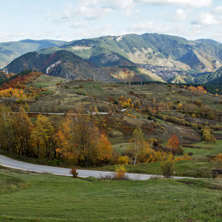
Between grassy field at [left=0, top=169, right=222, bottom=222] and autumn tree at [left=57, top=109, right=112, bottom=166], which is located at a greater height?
grassy field at [left=0, top=169, right=222, bottom=222]

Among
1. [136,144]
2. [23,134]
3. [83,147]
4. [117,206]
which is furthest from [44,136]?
[117,206]

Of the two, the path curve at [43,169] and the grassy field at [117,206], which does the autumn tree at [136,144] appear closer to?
the path curve at [43,169]

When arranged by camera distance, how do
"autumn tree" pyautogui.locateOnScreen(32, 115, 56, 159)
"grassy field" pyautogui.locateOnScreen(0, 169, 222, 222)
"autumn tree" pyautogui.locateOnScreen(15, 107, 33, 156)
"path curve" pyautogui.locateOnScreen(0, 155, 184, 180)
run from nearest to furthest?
1. "grassy field" pyautogui.locateOnScreen(0, 169, 222, 222)
2. "path curve" pyautogui.locateOnScreen(0, 155, 184, 180)
3. "autumn tree" pyautogui.locateOnScreen(32, 115, 56, 159)
4. "autumn tree" pyautogui.locateOnScreen(15, 107, 33, 156)

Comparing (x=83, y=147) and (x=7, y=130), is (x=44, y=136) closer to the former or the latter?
(x=7, y=130)

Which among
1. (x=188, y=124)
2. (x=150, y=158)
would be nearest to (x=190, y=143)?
(x=188, y=124)

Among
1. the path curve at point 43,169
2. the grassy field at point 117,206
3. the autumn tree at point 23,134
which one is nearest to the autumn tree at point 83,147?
the path curve at point 43,169

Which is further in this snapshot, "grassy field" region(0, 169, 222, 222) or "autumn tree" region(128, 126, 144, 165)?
"autumn tree" region(128, 126, 144, 165)

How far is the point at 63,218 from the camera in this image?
1554 centimetres

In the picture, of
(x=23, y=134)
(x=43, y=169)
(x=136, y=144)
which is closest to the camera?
(x=43, y=169)

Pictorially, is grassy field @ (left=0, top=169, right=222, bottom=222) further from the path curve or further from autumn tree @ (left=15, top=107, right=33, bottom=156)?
autumn tree @ (left=15, top=107, right=33, bottom=156)

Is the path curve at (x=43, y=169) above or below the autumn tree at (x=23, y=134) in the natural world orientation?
below

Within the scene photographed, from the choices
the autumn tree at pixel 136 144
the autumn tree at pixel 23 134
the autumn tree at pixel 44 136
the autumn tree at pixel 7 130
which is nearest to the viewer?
the autumn tree at pixel 44 136

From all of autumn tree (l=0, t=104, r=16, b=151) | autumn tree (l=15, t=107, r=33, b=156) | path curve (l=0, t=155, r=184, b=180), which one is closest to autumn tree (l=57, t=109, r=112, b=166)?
path curve (l=0, t=155, r=184, b=180)

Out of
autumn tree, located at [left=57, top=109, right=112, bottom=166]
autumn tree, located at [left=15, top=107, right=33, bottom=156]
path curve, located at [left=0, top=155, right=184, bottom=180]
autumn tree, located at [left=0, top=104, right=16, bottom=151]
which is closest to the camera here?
path curve, located at [left=0, top=155, right=184, bottom=180]
